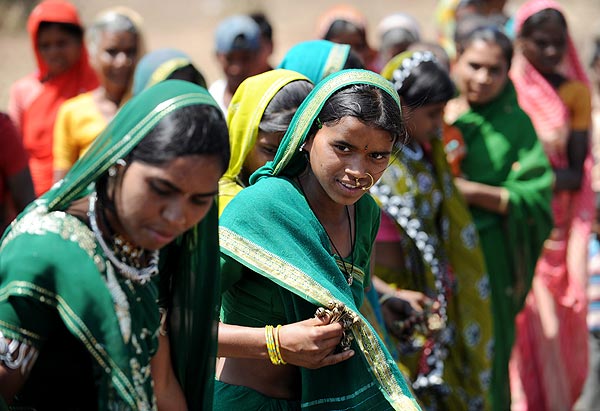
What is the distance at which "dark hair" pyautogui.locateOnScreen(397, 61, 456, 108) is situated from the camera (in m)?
4.56

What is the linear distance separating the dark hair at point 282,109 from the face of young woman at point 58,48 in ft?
11.4

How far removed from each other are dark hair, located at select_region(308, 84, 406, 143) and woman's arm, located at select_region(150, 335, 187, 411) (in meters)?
0.87

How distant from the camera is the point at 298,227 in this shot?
3066mm

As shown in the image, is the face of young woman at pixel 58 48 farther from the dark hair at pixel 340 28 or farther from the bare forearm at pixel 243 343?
the bare forearm at pixel 243 343

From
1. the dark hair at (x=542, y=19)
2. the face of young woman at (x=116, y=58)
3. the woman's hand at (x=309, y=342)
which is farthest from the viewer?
the dark hair at (x=542, y=19)

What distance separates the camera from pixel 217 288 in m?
2.70

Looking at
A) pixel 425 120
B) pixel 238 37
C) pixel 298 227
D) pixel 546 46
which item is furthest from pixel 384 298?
pixel 546 46

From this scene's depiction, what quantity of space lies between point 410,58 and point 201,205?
2.54 meters

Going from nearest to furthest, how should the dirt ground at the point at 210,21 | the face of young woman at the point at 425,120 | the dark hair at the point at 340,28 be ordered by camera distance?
the face of young woman at the point at 425,120 → the dark hair at the point at 340,28 → the dirt ground at the point at 210,21

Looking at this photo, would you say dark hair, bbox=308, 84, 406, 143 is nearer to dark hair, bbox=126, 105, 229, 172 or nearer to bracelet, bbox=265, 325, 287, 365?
bracelet, bbox=265, 325, 287, 365

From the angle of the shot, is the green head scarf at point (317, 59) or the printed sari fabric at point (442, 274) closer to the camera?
the green head scarf at point (317, 59)

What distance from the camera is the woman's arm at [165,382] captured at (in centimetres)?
261

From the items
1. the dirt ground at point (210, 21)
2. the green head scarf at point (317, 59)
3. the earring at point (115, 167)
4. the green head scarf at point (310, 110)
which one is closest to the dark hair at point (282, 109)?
the green head scarf at point (310, 110)

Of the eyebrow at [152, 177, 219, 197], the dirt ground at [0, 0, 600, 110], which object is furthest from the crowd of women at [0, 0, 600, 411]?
the dirt ground at [0, 0, 600, 110]
